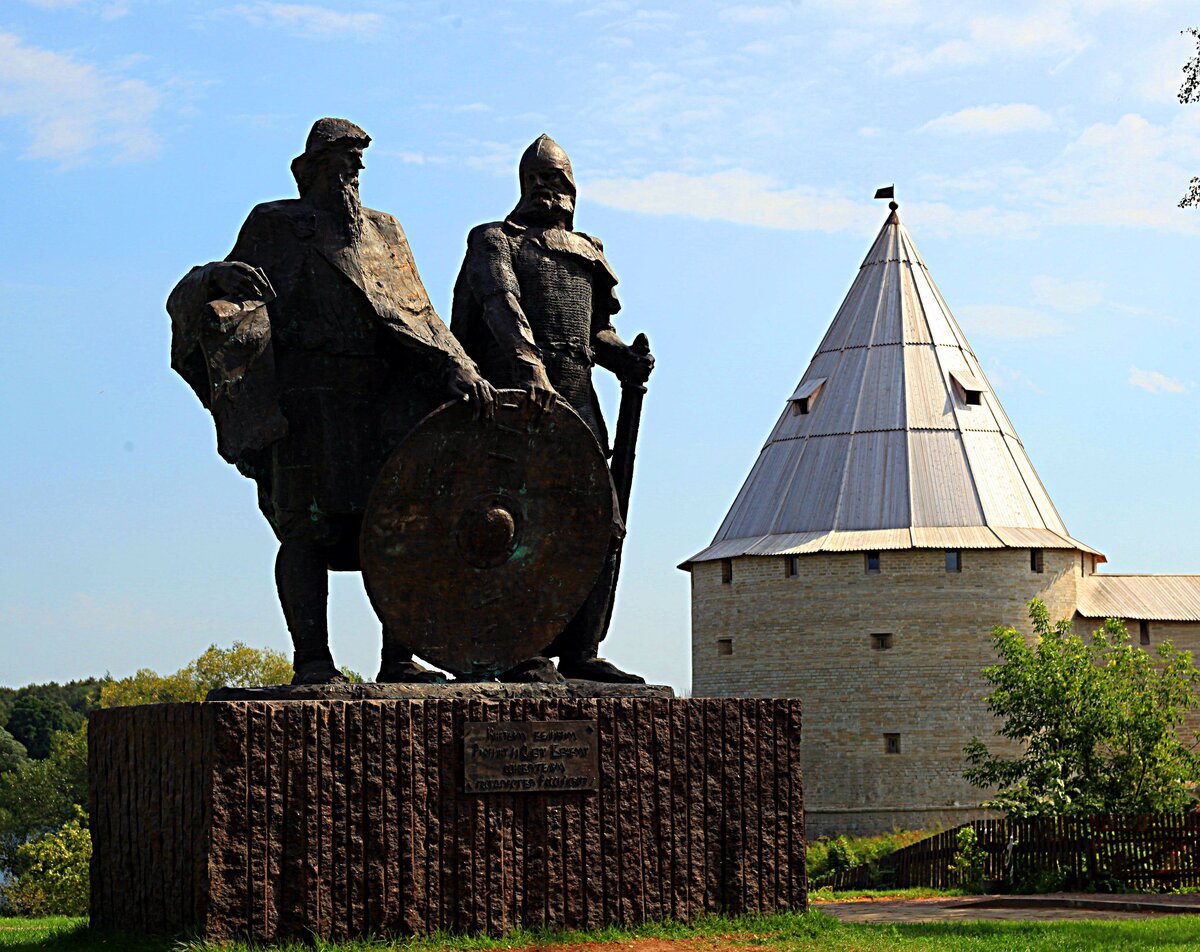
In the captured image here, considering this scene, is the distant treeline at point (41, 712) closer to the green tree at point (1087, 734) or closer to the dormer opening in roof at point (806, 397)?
the dormer opening in roof at point (806, 397)

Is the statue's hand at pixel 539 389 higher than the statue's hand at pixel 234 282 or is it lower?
lower

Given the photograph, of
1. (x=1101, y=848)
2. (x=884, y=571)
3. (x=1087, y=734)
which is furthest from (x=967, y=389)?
(x=1101, y=848)

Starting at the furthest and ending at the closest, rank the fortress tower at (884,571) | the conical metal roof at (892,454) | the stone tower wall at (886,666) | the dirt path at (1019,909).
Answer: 1. the conical metal roof at (892,454)
2. the fortress tower at (884,571)
3. the stone tower wall at (886,666)
4. the dirt path at (1019,909)

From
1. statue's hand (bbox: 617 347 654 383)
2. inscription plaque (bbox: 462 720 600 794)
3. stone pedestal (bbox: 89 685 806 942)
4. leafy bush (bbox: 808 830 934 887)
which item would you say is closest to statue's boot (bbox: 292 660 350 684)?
stone pedestal (bbox: 89 685 806 942)

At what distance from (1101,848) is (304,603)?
11.7 metres

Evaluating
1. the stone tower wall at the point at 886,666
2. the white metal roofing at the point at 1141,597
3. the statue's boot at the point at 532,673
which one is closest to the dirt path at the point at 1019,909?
the statue's boot at the point at 532,673

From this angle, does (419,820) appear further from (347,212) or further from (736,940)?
(347,212)

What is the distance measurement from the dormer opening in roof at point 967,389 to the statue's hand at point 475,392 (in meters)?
36.0

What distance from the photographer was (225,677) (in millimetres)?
48500

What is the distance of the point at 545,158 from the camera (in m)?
9.59

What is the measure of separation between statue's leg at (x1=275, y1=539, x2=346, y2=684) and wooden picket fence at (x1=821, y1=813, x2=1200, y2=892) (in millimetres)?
11178

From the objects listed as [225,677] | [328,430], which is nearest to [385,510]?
[328,430]

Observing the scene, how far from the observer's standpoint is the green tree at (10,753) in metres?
57.9

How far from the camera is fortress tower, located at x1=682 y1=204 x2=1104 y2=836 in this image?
39.7 metres
